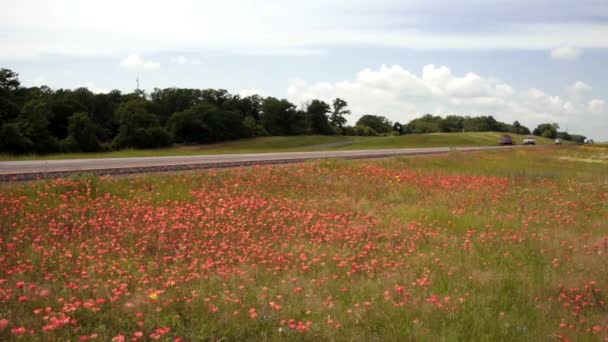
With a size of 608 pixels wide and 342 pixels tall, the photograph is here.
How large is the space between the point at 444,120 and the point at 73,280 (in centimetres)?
19168

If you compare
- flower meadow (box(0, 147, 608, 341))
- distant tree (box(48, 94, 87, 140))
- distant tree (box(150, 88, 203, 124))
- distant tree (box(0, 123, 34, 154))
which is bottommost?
flower meadow (box(0, 147, 608, 341))

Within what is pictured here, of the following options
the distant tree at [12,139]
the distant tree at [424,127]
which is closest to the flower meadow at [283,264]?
the distant tree at [12,139]

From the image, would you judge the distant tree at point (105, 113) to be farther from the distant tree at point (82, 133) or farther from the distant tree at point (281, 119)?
the distant tree at point (281, 119)

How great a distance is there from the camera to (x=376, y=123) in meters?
172

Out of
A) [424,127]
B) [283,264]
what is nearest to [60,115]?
[283,264]

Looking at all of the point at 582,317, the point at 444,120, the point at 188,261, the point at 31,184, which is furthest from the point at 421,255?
the point at 444,120

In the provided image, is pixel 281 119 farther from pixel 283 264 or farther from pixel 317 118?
pixel 283 264

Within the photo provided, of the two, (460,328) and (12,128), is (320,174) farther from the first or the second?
(12,128)

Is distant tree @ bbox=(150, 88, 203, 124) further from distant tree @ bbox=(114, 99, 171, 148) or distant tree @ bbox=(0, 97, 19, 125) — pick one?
distant tree @ bbox=(0, 97, 19, 125)

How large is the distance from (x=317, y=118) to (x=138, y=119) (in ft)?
196

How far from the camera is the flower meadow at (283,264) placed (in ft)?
19.6

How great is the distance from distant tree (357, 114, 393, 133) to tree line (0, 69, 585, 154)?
Answer: 42.0 feet

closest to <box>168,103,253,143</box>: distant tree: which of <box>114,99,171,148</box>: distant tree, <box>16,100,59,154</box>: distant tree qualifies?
<box>114,99,171,148</box>: distant tree

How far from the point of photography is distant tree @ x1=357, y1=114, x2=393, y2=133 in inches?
6757
